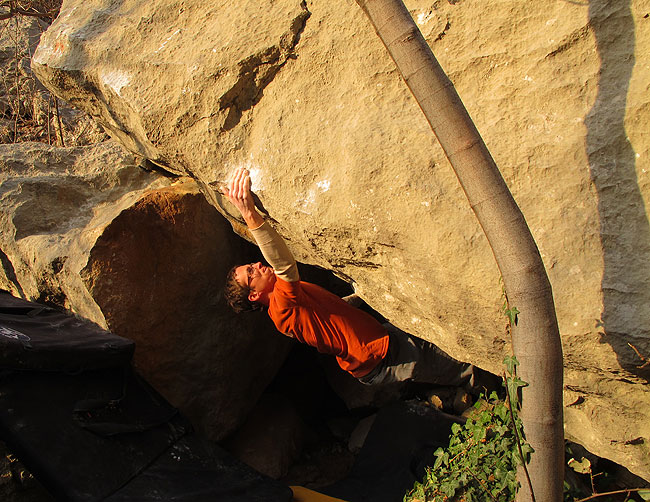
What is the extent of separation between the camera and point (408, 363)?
2.91 m

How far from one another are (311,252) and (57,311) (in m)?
1.41

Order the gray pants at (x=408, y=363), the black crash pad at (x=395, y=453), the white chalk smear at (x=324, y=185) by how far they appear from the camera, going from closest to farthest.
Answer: the white chalk smear at (x=324, y=185), the gray pants at (x=408, y=363), the black crash pad at (x=395, y=453)

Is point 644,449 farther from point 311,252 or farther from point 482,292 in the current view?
point 311,252

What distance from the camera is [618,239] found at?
5.74 feet

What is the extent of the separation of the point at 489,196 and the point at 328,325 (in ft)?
4.81

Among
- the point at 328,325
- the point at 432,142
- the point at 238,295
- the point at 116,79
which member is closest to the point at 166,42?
the point at 116,79

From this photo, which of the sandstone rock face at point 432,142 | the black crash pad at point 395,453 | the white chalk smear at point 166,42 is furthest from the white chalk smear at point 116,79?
the black crash pad at point 395,453

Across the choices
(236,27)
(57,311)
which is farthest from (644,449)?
(57,311)

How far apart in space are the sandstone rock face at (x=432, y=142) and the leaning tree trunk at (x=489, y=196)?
43cm

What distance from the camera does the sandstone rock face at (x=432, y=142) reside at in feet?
5.83

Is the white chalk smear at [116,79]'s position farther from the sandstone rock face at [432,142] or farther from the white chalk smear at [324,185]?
the white chalk smear at [324,185]

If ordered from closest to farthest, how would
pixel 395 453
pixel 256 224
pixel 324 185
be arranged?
pixel 324 185 < pixel 256 224 < pixel 395 453

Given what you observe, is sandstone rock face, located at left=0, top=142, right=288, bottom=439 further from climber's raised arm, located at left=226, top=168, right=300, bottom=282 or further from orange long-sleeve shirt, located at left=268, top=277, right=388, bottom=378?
climber's raised arm, located at left=226, top=168, right=300, bottom=282

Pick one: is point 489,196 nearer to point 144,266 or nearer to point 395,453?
point 144,266
